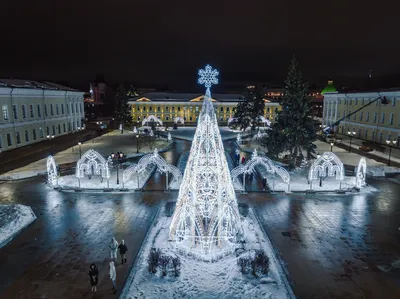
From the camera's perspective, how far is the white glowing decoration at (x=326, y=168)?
→ 79.9 feet

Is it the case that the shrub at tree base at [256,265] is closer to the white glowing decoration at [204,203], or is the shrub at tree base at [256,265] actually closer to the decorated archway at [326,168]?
the white glowing decoration at [204,203]

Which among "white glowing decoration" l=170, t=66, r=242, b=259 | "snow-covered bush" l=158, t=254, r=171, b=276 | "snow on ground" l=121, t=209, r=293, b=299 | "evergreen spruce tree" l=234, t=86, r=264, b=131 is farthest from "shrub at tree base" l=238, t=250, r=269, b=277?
"evergreen spruce tree" l=234, t=86, r=264, b=131

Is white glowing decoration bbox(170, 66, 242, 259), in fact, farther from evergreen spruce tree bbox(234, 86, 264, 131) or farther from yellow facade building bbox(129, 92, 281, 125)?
yellow facade building bbox(129, 92, 281, 125)

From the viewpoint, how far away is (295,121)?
3102cm

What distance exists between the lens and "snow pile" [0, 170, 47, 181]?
26969 millimetres

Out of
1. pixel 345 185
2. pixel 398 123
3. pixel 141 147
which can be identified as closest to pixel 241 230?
pixel 345 185

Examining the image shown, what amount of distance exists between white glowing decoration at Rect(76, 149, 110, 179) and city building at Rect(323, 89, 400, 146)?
39.9 meters

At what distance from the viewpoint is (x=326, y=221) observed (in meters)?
18.1

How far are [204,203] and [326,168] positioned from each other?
14.9 meters

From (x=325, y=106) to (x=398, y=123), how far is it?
25.2m

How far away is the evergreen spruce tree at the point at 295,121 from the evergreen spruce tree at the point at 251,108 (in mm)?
24240

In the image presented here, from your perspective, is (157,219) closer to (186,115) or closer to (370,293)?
(370,293)

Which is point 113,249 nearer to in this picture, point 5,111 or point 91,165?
point 91,165

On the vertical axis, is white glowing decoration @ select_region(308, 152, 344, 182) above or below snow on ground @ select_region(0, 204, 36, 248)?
above
